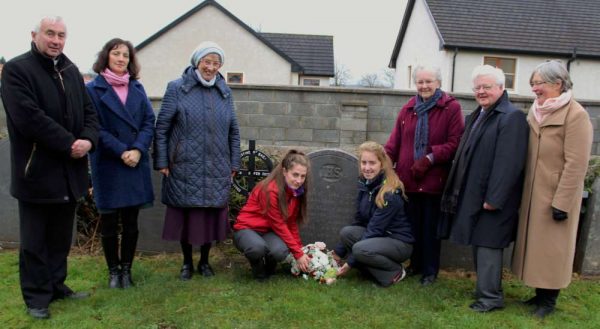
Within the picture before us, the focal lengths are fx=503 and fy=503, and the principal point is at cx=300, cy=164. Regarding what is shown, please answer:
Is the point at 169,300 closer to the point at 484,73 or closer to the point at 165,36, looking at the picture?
the point at 484,73

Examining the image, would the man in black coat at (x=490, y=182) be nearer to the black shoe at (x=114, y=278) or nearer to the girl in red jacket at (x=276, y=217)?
the girl in red jacket at (x=276, y=217)

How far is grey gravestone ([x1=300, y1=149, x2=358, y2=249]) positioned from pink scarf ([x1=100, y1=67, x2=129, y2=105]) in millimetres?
1841

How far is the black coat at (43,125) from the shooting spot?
326 centimetres

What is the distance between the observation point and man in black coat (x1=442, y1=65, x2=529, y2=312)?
3.64 meters

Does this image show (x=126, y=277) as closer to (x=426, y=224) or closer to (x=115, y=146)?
(x=115, y=146)

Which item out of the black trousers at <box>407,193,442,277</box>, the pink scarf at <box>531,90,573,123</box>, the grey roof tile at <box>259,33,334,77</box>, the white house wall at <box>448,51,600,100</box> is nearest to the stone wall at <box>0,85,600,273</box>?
the black trousers at <box>407,193,442,277</box>

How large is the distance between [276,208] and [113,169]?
4.42 feet

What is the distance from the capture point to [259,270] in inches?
173

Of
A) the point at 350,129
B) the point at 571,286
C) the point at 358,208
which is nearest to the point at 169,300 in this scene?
the point at 358,208

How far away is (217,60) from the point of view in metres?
4.11

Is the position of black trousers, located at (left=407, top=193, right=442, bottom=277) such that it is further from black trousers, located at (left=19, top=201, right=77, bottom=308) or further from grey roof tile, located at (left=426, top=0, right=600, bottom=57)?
grey roof tile, located at (left=426, top=0, right=600, bottom=57)

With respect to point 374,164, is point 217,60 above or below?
above

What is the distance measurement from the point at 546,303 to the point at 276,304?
208 cm

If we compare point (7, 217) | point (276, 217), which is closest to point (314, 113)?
point (7, 217)
